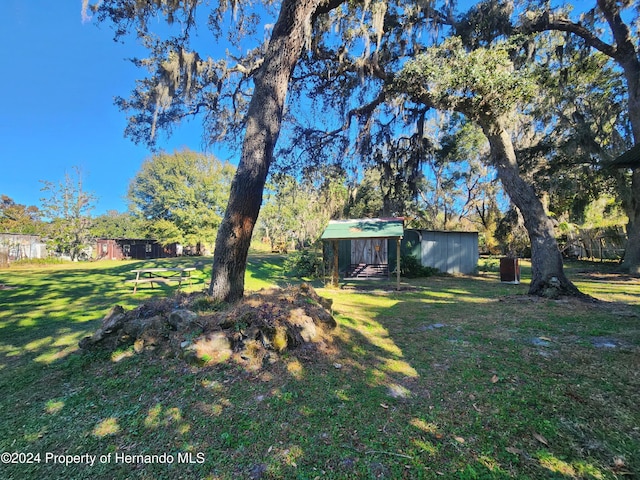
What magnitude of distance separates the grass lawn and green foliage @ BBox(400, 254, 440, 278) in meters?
9.30

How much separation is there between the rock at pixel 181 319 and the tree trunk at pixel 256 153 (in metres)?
0.73

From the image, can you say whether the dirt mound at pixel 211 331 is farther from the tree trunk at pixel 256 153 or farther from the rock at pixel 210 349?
the tree trunk at pixel 256 153

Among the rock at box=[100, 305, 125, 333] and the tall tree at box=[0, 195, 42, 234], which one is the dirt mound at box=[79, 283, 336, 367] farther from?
the tall tree at box=[0, 195, 42, 234]

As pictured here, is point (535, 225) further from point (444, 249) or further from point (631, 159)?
point (444, 249)

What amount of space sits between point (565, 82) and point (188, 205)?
28.5 meters

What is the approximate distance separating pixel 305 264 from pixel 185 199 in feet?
63.0

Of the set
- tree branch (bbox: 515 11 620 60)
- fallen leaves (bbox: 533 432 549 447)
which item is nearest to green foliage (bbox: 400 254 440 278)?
tree branch (bbox: 515 11 620 60)

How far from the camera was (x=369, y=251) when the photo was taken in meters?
16.6

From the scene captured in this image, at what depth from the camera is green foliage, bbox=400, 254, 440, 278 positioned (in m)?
13.9

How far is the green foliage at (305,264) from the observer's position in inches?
534

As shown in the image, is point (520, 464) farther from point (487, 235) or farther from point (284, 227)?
point (284, 227)

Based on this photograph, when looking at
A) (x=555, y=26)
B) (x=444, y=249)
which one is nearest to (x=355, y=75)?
(x=555, y=26)

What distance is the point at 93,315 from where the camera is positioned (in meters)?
6.03

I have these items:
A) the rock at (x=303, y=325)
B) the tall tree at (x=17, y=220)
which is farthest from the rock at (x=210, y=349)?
the tall tree at (x=17, y=220)
